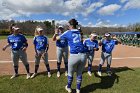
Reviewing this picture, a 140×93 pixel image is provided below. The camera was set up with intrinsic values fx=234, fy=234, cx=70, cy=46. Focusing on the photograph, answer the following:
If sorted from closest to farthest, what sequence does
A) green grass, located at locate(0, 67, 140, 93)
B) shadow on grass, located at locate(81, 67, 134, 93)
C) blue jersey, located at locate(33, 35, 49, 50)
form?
green grass, located at locate(0, 67, 140, 93), shadow on grass, located at locate(81, 67, 134, 93), blue jersey, located at locate(33, 35, 49, 50)

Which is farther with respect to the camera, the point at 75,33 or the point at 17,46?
the point at 17,46

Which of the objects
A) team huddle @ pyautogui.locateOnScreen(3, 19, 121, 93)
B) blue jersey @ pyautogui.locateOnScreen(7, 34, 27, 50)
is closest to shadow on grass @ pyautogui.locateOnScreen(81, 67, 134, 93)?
team huddle @ pyautogui.locateOnScreen(3, 19, 121, 93)

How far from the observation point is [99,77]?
8.90m

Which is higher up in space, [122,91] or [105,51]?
[105,51]

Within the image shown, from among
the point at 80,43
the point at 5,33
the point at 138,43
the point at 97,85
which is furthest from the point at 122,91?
the point at 5,33

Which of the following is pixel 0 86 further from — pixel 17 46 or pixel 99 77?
pixel 99 77

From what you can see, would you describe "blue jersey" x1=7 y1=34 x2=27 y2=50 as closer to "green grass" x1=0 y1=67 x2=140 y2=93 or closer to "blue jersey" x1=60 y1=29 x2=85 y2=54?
"green grass" x1=0 y1=67 x2=140 y2=93

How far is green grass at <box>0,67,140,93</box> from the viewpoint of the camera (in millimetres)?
7551

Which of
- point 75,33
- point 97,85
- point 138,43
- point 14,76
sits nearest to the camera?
point 75,33

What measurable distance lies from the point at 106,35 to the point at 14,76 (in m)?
3.80

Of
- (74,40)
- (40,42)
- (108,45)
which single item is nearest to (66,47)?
(40,42)

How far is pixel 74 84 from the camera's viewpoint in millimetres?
8094

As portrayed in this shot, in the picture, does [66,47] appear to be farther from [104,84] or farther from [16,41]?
[104,84]

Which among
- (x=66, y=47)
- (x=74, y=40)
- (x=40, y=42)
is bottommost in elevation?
(x=66, y=47)
